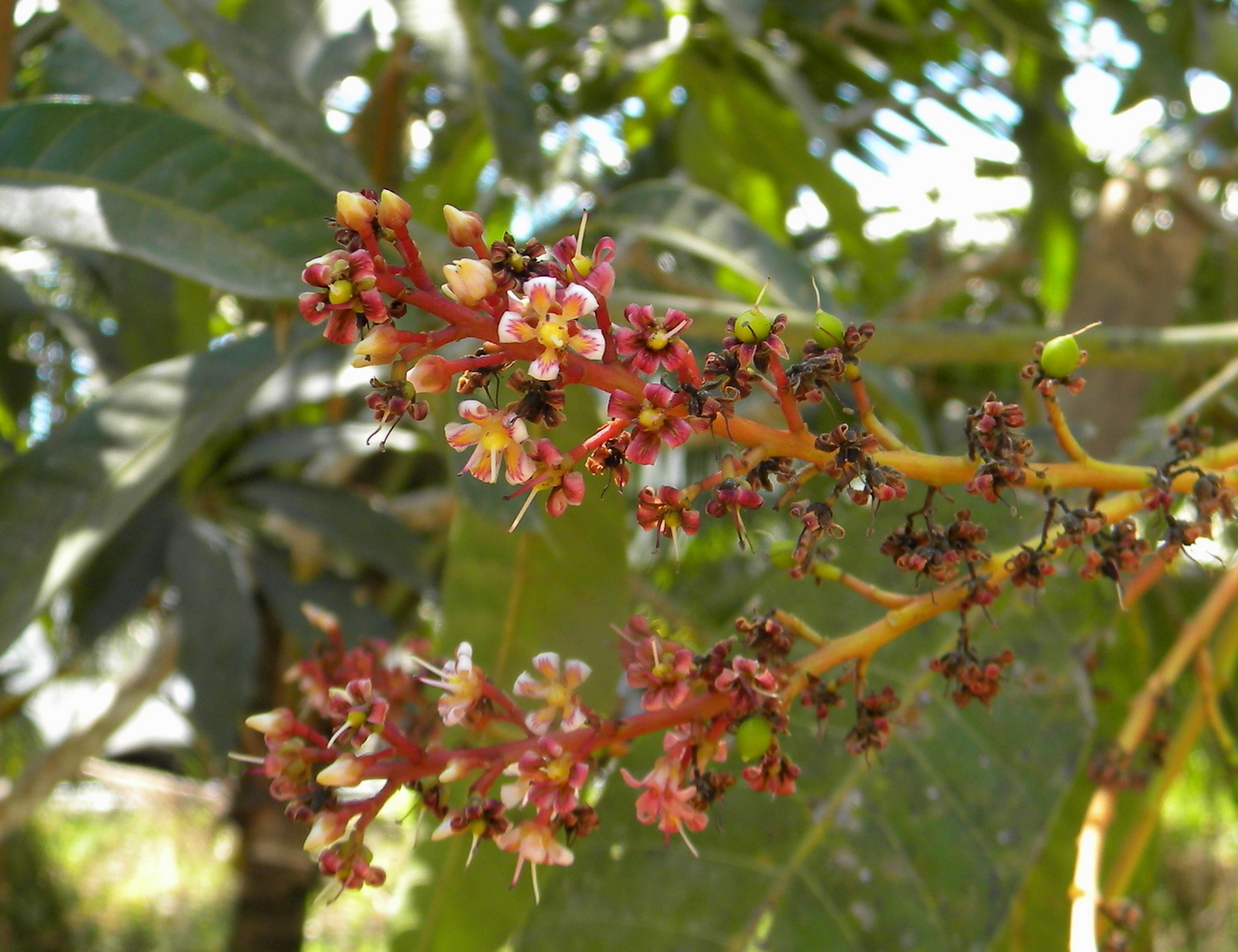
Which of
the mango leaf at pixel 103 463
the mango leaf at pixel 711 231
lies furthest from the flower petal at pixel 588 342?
the mango leaf at pixel 711 231

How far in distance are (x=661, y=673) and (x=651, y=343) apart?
17cm

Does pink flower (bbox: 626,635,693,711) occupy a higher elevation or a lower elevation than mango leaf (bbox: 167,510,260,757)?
higher

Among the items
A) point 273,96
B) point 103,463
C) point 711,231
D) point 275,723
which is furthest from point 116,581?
point 275,723

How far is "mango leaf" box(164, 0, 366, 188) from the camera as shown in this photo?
995 millimetres

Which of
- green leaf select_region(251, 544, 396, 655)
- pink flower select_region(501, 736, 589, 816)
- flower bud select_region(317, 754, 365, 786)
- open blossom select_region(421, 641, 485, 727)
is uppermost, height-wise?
open blossom select_region(421, 641, 485, 727)

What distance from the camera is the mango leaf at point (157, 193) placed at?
2.63 feet

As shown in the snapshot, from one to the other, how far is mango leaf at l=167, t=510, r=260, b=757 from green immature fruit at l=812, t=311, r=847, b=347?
1002 millimetres

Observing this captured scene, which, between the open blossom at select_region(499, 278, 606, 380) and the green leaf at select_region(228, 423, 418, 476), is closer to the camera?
the open blossom at select_region(499, 278, 606, 380)

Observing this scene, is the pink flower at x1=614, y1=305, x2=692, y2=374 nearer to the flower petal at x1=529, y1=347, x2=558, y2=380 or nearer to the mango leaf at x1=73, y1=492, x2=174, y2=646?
the flower petal at x1=529, y1=347, x2=558, y2=380

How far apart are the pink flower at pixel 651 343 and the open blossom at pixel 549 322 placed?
19 mm

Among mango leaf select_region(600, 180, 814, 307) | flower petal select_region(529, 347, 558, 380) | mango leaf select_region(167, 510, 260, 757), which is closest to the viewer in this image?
flower petal select_region(529, 347, 558, 380)

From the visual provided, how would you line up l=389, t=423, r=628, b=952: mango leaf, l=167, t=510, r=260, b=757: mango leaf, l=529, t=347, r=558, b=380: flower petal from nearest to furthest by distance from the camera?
1. l=529, t=347, r=558, b=380: flower petal
2. l=389, t=423, r=628, b=952: mango leaf
3. l=167, t=510, r=260, b=757: mango leaf

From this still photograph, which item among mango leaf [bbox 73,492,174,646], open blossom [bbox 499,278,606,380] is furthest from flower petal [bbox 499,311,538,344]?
mango leaf [bbox 73,492,174,646]

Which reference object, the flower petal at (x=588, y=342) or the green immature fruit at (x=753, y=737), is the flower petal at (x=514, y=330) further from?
the green immature fruit at (x=753, y=737)
